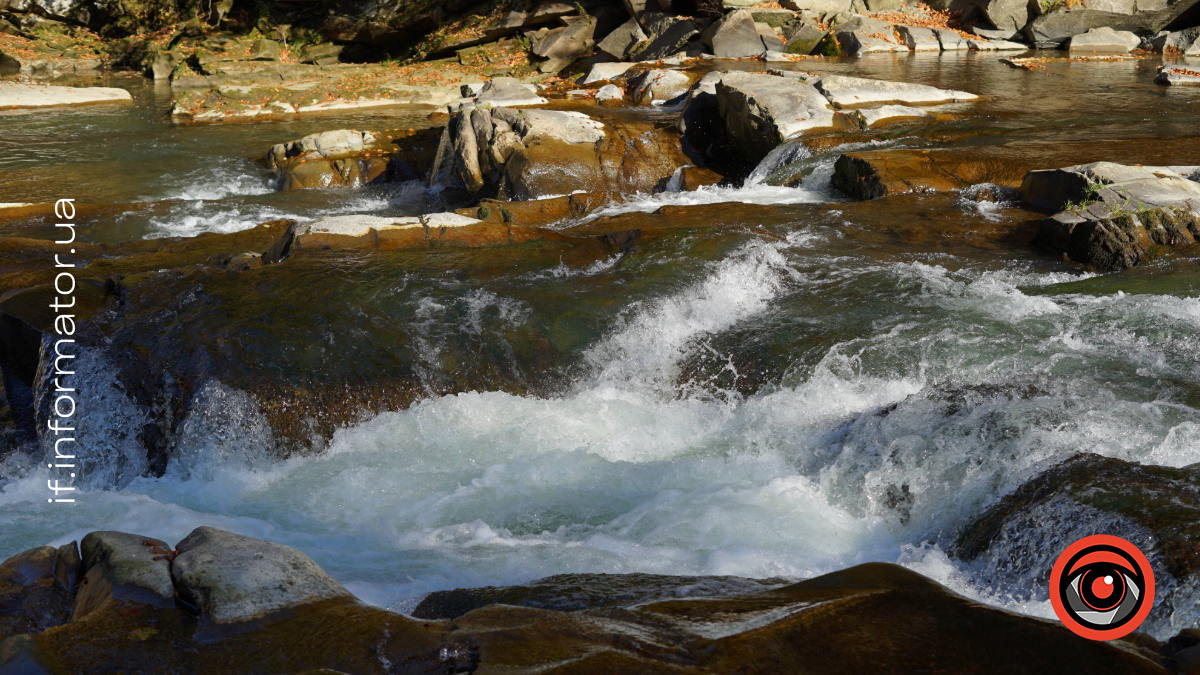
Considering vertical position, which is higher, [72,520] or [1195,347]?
[1195,347]

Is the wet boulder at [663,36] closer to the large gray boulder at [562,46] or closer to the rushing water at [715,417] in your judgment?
the large gray boulder at [562,46]

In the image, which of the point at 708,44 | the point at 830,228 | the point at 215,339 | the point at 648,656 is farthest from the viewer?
the point at 708,44

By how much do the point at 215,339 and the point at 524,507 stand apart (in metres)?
2.90

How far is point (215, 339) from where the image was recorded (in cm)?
620

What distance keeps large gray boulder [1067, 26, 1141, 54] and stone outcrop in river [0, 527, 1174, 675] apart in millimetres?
21226

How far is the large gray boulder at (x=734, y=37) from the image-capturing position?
1931cm

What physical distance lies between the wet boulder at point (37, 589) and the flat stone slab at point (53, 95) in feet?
65.1

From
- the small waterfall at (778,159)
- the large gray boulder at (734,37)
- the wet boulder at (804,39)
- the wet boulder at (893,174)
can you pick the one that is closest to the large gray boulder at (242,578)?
the wet boulder at (893,174)

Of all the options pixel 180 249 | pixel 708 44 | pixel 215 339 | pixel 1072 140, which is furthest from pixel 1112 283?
pixel 708 44

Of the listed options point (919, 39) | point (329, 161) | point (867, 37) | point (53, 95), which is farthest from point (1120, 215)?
point (53, 95)

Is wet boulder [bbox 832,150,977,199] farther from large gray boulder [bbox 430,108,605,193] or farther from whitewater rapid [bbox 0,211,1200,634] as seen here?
large gray boulder [bbox 430,108,605,193]

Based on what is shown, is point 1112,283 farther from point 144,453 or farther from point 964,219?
point 144,453

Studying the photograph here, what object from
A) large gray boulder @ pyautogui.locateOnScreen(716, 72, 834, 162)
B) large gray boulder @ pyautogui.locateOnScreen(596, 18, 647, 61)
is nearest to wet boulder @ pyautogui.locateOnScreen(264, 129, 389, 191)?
large gray boulder @ pyautogui.locateOnScreen(716, 72, 834, 162)

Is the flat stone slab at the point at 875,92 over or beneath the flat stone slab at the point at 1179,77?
over
